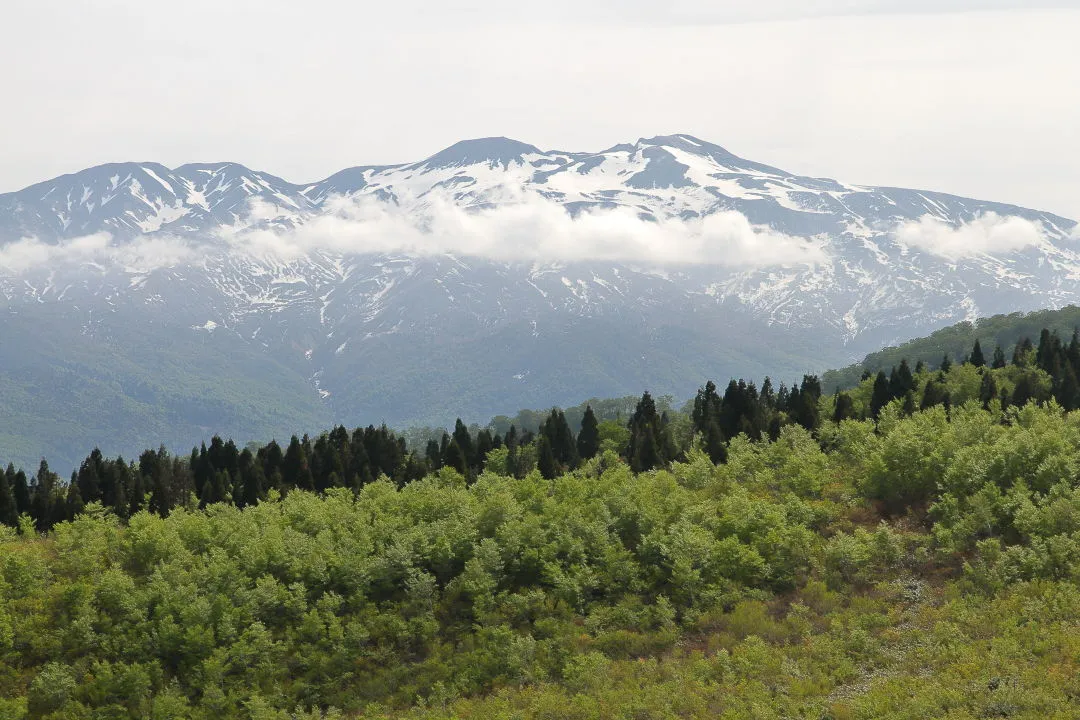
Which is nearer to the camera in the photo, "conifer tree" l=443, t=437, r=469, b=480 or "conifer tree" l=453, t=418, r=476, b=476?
"conifer tree" l=443, t=437, r=469, b=480

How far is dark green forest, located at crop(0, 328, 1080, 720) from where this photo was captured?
5225 cm

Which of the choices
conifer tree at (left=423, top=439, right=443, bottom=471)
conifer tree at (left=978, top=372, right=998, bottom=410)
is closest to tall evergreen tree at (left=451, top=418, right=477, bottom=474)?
conifer tree at (left=423, top=439, right=443, bottom=471)

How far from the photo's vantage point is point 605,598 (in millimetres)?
66875

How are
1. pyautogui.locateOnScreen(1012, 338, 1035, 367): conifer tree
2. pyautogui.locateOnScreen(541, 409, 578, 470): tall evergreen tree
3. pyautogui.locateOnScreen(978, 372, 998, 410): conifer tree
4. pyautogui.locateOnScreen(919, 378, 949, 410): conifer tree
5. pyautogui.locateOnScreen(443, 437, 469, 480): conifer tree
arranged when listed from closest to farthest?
pyautogui.locateOnScreen(978, 372, 998, 410): conifer tree, pyautogui.locateOnScreen(919, 378, 949, 410): conifer tree, pyautogui.locateOnScreen(443, 437, 469, 480): conifer tree, pyautogui.locateOnScreen(541, 409, 578, 470): tall evergreen tree, pyautogui.locateOnScreen(1012, 338, 1035, 367): conifer tree

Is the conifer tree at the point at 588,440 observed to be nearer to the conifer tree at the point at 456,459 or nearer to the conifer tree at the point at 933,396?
the conifer tree at the point at 456,459

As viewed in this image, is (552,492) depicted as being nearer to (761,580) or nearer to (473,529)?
(473,529)

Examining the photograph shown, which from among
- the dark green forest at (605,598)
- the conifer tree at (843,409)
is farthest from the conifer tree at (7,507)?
the conifer tree at (843,409)

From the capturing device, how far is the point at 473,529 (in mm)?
73188

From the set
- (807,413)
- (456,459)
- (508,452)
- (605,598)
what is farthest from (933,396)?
(605,598)

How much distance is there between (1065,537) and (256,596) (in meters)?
47.0

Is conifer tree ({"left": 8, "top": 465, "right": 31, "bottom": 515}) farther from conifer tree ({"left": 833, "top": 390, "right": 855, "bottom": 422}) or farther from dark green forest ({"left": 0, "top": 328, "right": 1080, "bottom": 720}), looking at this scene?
conifer tree ({"left": 833, "top": 390, "right": 855, "bottom": 422})

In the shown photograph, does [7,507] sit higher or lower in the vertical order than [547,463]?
lower

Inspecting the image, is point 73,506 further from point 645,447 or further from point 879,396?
point 879,396

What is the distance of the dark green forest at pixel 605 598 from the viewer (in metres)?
52.2
